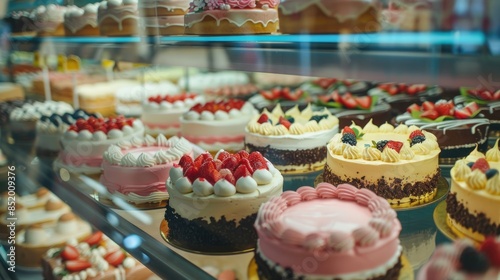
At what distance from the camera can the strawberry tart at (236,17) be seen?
1820mm

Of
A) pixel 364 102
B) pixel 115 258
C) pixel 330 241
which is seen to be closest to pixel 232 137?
pixel 364 102

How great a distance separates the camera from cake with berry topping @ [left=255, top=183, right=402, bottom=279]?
133 cm

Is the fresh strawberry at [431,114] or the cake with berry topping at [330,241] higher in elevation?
the fresh strawberry at [431,114]

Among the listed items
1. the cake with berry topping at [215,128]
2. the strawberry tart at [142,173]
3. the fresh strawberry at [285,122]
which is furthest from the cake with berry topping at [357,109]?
the strawberry tart at [142,173]

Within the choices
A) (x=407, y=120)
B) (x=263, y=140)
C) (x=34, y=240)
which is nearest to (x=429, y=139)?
(x=407, y=120)

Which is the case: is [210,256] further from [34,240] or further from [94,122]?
[34,240]

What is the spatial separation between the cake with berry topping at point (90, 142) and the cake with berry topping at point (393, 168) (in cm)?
122

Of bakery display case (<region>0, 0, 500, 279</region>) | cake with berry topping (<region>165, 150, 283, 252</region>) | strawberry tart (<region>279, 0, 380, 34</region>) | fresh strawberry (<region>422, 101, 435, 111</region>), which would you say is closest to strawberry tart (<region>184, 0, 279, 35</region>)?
bakery display case (<region>0, 0, 500, 279</region>)

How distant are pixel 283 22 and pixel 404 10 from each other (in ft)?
1.79

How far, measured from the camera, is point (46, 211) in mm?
3680

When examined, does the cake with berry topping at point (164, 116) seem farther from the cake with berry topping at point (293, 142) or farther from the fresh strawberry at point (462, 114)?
the fresh strawberry at point (462, 114)

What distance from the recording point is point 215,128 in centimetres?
301

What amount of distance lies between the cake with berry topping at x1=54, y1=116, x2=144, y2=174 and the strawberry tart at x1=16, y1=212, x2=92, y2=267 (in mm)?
695

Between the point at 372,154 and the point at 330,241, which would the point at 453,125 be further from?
the point at 330,241
